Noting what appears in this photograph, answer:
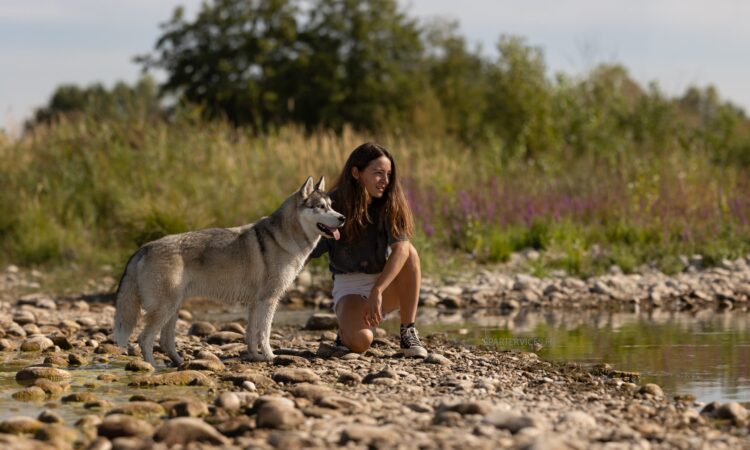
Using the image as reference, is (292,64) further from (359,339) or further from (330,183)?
(359,339)

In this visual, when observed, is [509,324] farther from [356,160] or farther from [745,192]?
[745,192]

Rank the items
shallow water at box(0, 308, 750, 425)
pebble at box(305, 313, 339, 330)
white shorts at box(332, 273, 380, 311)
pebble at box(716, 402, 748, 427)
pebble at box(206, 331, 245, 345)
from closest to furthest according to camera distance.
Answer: pebble at box(716, 402, 748, 427) → shallow water at box(0, 308, 750, 425) → white shorts at box(332, 273, 380, 311) → pebble at box(206, 331, 245, 345) → pebble at box(305, 313, 339, 330)

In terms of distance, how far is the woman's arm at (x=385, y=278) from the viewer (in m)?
7.14

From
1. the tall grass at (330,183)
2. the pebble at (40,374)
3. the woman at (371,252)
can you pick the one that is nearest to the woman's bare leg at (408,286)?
the woman at (371,252)

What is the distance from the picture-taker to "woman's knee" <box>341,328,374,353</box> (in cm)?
739

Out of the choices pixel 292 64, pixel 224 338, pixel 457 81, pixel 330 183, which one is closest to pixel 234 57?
pixel 292 64

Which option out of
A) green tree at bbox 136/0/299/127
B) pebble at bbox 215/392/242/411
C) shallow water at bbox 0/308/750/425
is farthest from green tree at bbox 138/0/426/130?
pebble at bbox 215/392/242/411

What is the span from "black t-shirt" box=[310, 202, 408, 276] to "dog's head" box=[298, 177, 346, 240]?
29 cm

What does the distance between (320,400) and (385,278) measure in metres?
1.93

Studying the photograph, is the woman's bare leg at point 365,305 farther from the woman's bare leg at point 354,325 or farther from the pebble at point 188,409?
the pebble at point 188,409

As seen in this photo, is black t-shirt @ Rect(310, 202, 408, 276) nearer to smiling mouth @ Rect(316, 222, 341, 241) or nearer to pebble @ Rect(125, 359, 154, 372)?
smiling mouth @ Rect(316, 222, 341, 241)

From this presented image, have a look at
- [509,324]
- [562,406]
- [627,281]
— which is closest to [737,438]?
[562,406]

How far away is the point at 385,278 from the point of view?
7188mm

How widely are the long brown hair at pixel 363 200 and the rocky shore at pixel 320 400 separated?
0.97 m
